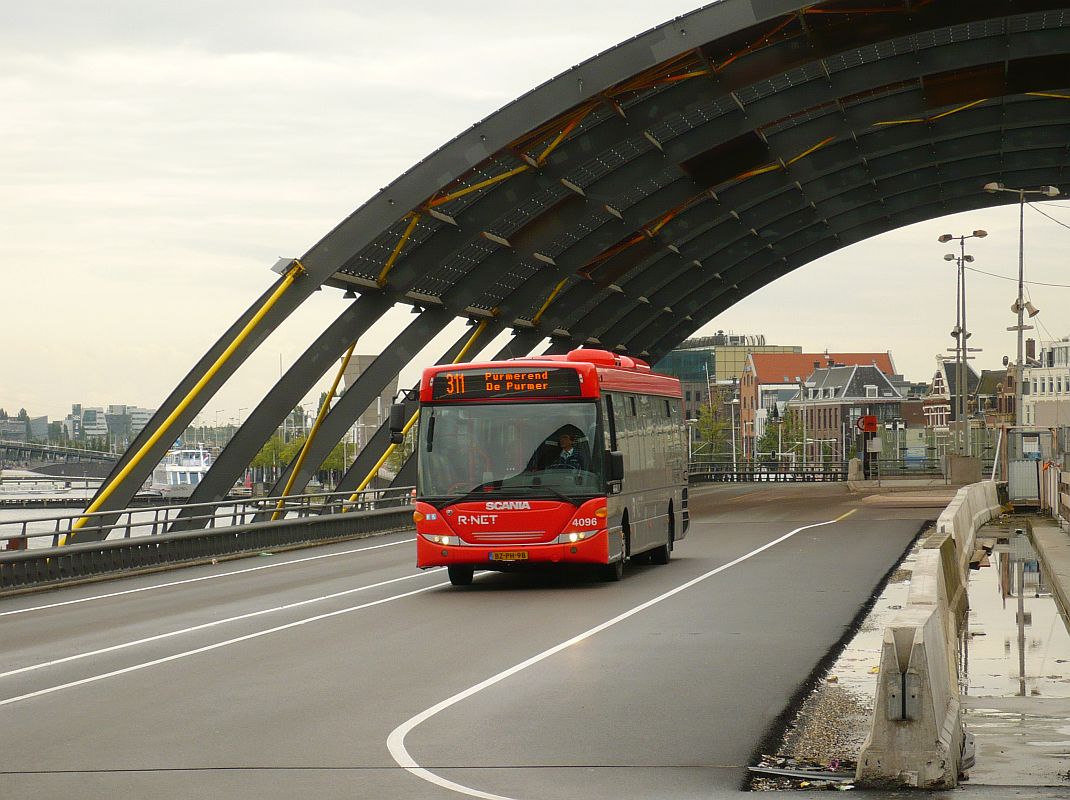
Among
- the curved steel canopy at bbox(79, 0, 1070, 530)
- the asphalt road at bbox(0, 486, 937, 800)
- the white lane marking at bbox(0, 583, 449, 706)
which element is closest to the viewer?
the asphalt road at bbox(0, 486, 937, 800)

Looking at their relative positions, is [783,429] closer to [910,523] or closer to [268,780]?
[910,523]

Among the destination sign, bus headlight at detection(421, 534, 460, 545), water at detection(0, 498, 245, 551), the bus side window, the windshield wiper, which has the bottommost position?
water at detection(0, 498, 245, 551)

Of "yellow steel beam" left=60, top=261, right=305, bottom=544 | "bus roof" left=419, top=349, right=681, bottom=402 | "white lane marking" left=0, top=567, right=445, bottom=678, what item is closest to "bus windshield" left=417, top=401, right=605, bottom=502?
"bus roof" left=419, top=349, right=681, bottom=402

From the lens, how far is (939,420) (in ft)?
538

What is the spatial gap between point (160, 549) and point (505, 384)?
28.5 ft

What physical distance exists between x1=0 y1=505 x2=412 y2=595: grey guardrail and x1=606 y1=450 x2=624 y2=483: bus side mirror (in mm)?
8537

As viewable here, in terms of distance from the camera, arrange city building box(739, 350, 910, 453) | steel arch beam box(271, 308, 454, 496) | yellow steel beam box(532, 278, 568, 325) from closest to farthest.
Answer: steel arch beam box(271, 308, 454, 496) → yellow steel beam box(532, 278, 568, 325) → city building box(739, 350, 910, 453)

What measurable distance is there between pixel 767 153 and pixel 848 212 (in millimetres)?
14599

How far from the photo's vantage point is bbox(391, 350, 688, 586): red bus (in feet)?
65.9

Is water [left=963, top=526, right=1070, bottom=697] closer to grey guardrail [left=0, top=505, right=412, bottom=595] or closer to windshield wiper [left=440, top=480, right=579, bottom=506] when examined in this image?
windshield wiper [left=440, top=480, right=579, bottom=506]

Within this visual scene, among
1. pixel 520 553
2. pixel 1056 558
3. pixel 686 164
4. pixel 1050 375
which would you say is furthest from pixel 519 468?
pixel 1050 375

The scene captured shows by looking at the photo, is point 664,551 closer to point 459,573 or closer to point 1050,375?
point 459,573

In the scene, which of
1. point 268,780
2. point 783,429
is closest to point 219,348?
point 268,780

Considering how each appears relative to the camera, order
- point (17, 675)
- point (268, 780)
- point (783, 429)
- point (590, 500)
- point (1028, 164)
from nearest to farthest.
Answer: point (268, 780) → point (17, 675) → point (590, 500) → point (1028, 164) → point (783, 429)
